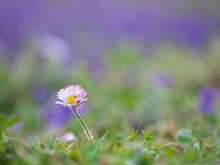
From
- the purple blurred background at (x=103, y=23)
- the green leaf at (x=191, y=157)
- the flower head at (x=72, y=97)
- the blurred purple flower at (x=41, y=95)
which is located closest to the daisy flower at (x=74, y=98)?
the flower head at (x=72, y=97)

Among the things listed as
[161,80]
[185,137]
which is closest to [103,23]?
[161,80]

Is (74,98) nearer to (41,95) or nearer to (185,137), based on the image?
(185,137)

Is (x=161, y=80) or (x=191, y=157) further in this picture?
(x=161, y=80)

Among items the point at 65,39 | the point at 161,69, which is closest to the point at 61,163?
the point at 161,69

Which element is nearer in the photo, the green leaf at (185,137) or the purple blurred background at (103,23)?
the green leaf at (185,137)

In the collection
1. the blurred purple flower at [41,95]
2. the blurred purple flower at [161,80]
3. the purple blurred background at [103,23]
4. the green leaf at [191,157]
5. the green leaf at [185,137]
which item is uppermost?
the purple blurred background at [103,23]

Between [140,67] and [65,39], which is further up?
[65,39]

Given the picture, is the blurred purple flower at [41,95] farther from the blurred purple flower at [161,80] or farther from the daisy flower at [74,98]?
the daisy flower at [74,98]

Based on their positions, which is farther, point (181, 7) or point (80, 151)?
point (181, 7)

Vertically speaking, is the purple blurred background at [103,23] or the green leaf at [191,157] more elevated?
the purple blurred background at [103,23]

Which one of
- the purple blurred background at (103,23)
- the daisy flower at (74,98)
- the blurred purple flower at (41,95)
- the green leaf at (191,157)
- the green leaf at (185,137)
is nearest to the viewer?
the green leaf at (191,157)

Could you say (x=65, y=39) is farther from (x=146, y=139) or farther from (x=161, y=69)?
(x=146, y=139)
